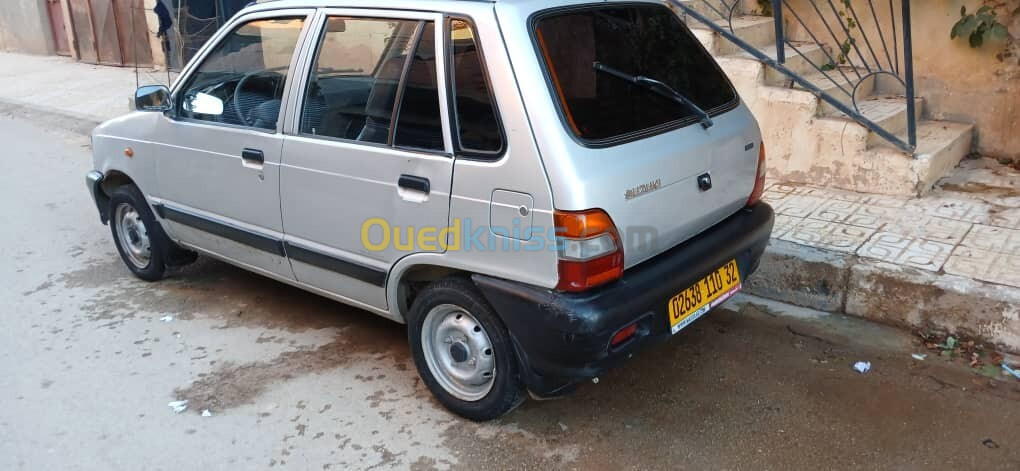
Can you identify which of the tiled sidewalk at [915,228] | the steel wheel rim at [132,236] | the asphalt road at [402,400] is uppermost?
the steel wheel rim at [132,236]

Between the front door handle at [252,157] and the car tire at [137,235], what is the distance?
1248 mm

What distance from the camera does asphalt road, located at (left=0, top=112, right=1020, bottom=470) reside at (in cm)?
307

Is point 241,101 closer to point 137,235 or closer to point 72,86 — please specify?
point 137,235

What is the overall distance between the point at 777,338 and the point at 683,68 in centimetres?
149

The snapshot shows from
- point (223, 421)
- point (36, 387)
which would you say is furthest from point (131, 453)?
point (36, 387)

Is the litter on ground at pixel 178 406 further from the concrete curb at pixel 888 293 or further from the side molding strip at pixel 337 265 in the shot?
the concrete curb at pixel 888 293

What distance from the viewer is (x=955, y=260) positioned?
13.6 feet

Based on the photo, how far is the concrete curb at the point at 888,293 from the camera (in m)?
3.73

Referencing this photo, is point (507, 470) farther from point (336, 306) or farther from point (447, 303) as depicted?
point (336, 306)

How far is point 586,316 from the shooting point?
2740 mm

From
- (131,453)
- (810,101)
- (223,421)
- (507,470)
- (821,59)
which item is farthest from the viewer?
(821,59)

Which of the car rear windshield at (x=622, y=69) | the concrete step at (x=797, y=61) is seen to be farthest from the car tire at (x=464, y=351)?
the concrete step at (x=797, y=61)

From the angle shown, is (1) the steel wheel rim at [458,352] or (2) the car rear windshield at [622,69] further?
(1) the steel wheel rim at [458,352]

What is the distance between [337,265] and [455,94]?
3.48 feet
